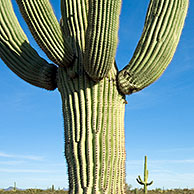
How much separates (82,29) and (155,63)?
1.14 meters

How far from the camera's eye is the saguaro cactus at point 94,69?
445cm

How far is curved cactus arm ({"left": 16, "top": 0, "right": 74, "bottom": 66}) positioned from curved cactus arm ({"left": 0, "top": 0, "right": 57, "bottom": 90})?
457 millimetres

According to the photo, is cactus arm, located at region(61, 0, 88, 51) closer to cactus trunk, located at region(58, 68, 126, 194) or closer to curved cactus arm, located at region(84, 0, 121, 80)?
curved cactus arm, located at region(84, 0, 121, 80)

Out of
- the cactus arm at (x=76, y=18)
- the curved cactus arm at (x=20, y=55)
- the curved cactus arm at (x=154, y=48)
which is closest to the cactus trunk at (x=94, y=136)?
the curved cactus arm at (x=154, y=48)

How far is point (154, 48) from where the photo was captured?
15.9 ft

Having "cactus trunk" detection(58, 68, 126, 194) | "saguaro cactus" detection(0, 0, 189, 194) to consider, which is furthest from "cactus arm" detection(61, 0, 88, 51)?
"cactus trunk" detection(58, 68, 126, 194)

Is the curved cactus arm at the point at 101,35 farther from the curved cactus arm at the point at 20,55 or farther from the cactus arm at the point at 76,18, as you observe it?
the curved cactus arm at the point at 20,55

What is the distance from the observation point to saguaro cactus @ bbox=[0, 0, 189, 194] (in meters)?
4.45

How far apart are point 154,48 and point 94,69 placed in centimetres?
92

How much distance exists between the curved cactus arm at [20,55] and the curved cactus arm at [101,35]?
92cm

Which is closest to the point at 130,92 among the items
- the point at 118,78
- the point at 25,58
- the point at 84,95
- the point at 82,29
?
the point at 118,78

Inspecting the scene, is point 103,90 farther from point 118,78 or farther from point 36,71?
point 36,71

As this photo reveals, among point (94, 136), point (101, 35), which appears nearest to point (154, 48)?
point (101, 35)

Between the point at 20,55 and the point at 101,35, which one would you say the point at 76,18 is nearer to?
the point at 101,35
